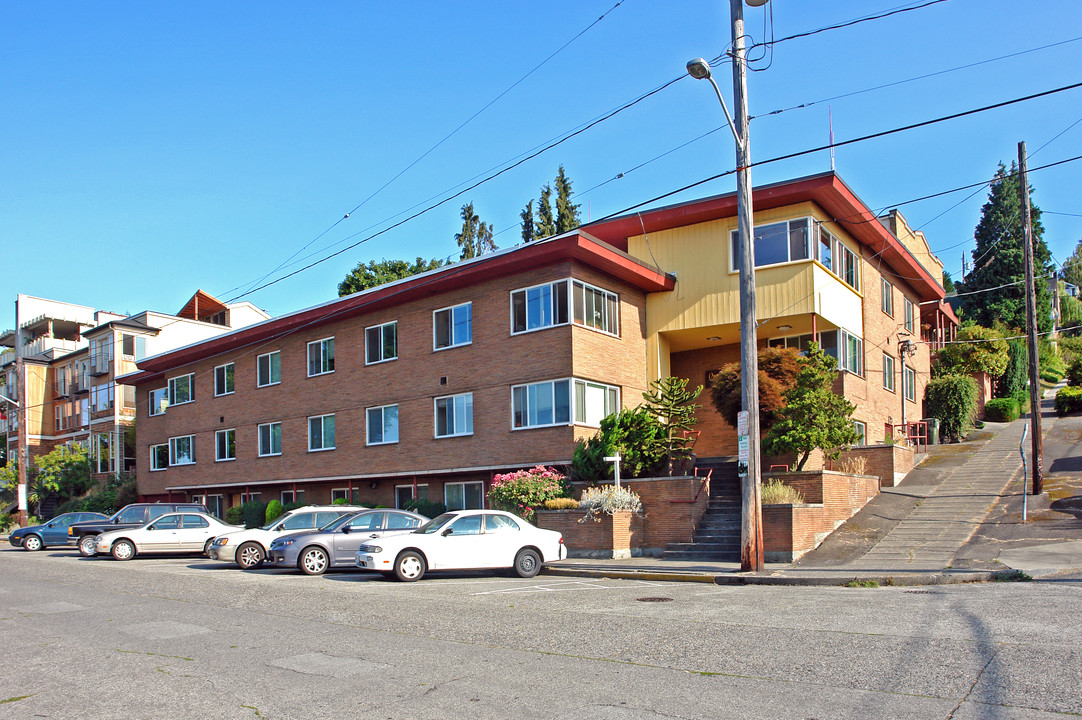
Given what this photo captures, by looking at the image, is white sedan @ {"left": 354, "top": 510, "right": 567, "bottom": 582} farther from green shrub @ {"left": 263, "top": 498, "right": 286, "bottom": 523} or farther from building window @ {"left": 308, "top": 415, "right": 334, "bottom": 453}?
green shrub @ {"left": 263, "top": 498, "right": 286, "bottom": 523}

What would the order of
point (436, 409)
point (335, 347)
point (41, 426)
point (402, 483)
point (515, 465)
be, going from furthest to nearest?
point (41, 426) < point (335, 347) < point (402, 483) < point (436, 409) < point (515, 465)

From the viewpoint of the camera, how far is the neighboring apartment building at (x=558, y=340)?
79.5ft

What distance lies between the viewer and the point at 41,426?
62.4 m

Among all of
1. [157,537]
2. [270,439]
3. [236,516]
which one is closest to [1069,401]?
[270,439]

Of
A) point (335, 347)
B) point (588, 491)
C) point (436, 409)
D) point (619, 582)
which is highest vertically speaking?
point (335, 347)

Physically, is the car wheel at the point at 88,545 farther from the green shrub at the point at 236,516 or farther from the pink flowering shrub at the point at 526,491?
the pink flowering shrub at the point at 526,491

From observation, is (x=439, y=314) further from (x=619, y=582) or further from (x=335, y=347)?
(x=619, y=582)

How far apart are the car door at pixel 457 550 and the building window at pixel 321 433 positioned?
14.7m

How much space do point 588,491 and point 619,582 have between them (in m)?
4.75

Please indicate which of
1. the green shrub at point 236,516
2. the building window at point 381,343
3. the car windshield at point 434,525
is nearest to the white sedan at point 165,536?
the building window at point 381,343

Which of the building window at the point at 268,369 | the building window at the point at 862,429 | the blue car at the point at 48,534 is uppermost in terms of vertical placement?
the building window at the point at 268,369

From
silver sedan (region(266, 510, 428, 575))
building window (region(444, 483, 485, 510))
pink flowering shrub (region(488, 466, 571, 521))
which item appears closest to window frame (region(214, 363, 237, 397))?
building window (region(444, 483, 485, 510))

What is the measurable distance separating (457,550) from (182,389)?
2661 centimetres

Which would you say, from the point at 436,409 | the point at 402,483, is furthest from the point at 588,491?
the point at 402,483
